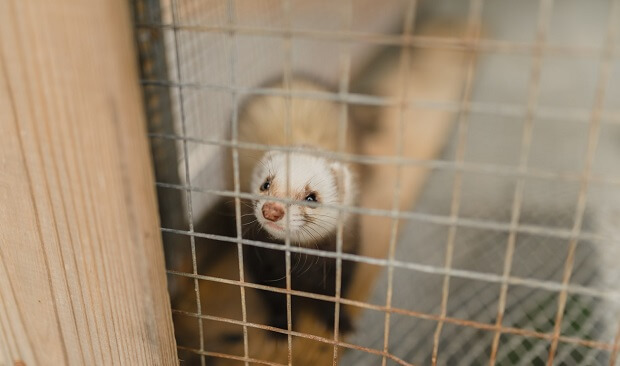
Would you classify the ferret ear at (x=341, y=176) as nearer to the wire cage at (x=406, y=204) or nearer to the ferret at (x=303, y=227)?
the ferret at (x=303, y=227)

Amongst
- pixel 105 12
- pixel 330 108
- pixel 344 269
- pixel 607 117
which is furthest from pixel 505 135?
pixel 105 12

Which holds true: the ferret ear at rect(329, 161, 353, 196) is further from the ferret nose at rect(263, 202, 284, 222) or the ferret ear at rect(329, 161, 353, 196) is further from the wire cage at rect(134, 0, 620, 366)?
the ferret nose at rect(263, 202, 284, 222)

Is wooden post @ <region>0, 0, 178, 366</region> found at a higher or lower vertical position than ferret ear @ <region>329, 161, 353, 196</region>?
higher

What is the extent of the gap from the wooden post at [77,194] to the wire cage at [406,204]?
83 millimetres

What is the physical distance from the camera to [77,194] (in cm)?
66

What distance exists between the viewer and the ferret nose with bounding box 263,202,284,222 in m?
1.21

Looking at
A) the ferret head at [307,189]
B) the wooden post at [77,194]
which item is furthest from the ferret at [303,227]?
the wooden post at [77,194]

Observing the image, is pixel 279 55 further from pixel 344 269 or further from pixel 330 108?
pixel 344 269

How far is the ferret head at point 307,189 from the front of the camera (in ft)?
4.50

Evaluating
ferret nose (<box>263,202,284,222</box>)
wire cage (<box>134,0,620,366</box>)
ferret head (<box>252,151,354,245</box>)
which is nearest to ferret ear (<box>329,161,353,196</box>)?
ferret head (<box>252,151,354,245</box>)

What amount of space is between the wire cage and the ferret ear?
0.11 metres

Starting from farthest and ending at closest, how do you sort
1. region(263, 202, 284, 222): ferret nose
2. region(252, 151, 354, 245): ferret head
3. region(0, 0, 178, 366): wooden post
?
region(252, 151, 354, 245): ferret head → region(263, 202, 284, 222): ferret nose → region(0, 0, 178, 366): wooden post

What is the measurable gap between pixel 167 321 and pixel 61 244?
0.59 feet

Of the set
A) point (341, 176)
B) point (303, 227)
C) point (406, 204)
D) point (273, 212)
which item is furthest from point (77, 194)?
point (406, 204)
